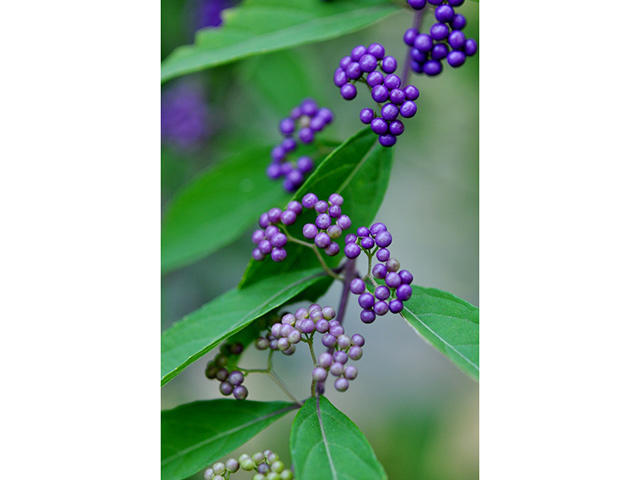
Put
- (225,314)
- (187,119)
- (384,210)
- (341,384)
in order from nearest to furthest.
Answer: (341,384), (225,314), (187,119), (384,210)

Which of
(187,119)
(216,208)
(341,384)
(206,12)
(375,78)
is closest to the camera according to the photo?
(341,384)

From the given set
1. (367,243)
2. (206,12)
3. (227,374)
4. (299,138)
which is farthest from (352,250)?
(206,12)

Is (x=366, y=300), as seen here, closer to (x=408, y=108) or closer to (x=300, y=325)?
(x=300, y=325)

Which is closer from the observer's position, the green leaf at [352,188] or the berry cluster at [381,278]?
the berry cluster at [381,278]

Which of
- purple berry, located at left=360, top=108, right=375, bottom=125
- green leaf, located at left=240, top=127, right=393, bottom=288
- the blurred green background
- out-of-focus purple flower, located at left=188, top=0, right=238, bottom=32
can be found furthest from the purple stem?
out-of-focus purple flower, located at left=188, top=0, right=238, bottom=32

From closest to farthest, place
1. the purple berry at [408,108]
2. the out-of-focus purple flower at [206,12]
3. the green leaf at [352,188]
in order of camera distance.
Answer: the purple berry at [408,108] → the green leaf at [352,188] → the out-of-focus purple flower at [206,12]

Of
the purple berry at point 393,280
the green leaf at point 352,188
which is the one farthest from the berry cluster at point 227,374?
the purple berry at point 393,280

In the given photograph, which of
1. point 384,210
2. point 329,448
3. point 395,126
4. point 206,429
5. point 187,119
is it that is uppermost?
point 395,126

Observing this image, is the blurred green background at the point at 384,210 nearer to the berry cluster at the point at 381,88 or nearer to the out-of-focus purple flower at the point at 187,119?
the out-of-focus purple flower at the point at 187,119
